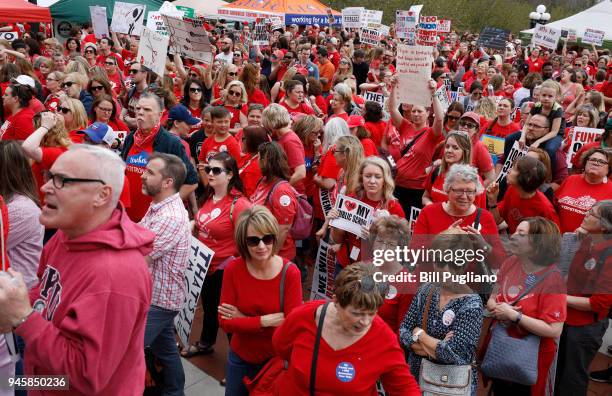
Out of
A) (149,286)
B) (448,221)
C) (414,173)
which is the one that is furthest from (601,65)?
(149,286)

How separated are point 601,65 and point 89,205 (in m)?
17.9

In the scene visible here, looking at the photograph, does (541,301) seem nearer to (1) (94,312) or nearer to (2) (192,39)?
(1) (94,312)

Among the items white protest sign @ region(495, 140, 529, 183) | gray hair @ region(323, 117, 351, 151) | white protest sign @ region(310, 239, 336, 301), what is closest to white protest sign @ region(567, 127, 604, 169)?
white protest sign @ region(495, 140, 529, 183)

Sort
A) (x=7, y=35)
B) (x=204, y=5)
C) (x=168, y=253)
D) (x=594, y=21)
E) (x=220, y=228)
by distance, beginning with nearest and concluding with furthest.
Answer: (x=168, y=253) < (x=220, y=228) < (x=7, y=35) < (x=204, y=5) < (x=594, y=21)

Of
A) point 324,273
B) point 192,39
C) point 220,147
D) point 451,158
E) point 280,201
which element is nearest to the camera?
point 280,201

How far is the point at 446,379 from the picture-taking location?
3.14 m

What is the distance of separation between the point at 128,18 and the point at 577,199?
32.8 feet

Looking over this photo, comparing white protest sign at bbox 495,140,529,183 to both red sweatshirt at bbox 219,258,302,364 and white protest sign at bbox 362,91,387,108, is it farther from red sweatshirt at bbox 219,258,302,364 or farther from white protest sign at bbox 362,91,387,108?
red sweatshirt at bbox 219,258,302,364

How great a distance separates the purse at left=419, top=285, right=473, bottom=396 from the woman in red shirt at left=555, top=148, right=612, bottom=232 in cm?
246

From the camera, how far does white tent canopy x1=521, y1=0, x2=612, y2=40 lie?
27.3 meters

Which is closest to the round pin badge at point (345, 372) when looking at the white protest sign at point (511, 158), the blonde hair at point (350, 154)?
the blonde hair at point (350, 154)

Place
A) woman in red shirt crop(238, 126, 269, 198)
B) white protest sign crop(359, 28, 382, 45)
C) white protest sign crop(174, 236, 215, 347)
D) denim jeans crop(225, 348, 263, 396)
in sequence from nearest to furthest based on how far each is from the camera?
denim jeans crop(225, 348, 263, 396) < white protest sign crop(174, 236, 215, 347) < woman in red shirt crop(238, 126, 269, 198) < white protest sign crop(359, 28, 382, 45)

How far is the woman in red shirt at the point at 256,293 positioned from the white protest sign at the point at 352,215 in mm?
1114

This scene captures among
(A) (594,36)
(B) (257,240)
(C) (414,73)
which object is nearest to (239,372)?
(B) (257,240)
